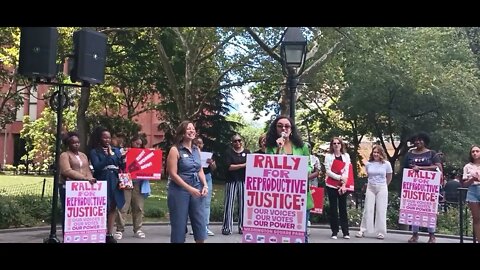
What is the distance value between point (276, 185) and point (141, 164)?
4.06 m

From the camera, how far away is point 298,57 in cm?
1053

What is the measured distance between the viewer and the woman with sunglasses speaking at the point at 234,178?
1034 centimetres

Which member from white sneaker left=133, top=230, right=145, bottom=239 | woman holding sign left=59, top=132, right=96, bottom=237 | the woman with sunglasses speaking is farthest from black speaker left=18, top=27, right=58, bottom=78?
the woman with sunglasses speaking

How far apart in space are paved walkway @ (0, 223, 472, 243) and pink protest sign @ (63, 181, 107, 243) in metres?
2.10

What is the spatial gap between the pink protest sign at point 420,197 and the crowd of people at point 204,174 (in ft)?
0.53

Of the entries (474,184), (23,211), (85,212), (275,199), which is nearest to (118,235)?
(85,212)

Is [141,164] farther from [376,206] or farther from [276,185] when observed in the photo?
[376,206]

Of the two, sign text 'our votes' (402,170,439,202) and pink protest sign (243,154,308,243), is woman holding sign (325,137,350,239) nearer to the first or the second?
sign text 'our votes' (402,170,439,202)

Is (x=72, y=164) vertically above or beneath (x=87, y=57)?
beneath

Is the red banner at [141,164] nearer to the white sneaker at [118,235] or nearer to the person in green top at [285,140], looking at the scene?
the white sneaker at [118,235]

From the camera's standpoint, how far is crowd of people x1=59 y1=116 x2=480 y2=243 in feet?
21.6

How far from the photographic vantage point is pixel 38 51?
7.14 metres

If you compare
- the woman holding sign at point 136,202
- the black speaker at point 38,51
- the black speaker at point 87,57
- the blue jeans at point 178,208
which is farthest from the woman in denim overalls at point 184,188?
the woman holding sign at point 136,202
